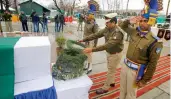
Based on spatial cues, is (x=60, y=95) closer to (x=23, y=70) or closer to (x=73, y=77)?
(x=73, y=77)

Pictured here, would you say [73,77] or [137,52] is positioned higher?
[137,52]

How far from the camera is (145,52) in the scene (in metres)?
1.80

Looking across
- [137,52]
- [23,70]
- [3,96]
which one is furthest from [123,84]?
[3,96]

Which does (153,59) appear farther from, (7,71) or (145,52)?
(7,71)

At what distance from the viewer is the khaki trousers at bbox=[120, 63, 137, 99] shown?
6.50 feet

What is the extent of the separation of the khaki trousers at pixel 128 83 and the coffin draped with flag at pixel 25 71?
3.18ft

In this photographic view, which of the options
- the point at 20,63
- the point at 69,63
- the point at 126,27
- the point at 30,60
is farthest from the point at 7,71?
the point at 126,27

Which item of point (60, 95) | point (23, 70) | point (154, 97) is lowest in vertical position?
point (154, 97)

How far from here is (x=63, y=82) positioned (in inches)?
78.9

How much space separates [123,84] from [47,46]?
1201mm

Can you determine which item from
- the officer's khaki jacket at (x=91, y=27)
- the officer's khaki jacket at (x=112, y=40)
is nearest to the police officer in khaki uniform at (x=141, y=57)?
the officer's khaki jacket at (x=112, y=40)

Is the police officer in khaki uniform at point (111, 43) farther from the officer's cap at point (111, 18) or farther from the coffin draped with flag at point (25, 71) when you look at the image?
the coffin draped with flag at point (25, 71)

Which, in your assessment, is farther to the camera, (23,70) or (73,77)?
(73,77)

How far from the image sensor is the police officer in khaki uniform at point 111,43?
232 centimetres
